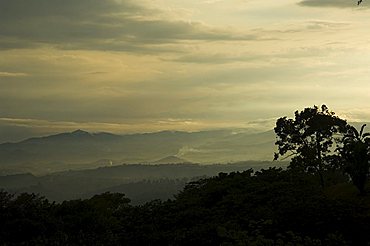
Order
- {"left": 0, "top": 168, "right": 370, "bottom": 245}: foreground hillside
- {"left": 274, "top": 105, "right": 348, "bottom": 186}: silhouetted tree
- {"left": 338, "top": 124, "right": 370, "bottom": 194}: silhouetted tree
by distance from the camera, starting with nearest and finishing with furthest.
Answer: {"left": 0, "top": 168, "right": 370, "bottom": 245}: foreground hillside, {"left": 338, "top": 124, "right": 370, "bottom": 194}: silhouetted tree, {"left": 274, "top": 105, "right": 348, "bottom": 186}: silhouetted tree

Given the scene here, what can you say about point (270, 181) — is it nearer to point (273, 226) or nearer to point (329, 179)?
point (273, 226)

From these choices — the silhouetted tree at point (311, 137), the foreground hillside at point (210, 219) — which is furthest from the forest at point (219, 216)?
the silhouetted tree at point (311, 137)

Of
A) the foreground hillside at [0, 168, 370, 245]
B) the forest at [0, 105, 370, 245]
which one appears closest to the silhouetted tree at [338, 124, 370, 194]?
the forest at [0, 105, 370, 245]

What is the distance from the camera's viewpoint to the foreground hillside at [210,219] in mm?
19023

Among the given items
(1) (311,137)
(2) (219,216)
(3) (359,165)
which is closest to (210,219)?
(2) (219,216)

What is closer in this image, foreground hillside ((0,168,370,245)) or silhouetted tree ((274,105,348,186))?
foreground hillside ((0,168,370,245))

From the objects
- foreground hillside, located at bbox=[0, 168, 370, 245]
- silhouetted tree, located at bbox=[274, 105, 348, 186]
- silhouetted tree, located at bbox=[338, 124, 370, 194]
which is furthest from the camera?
silhouetted tree, located at bbox=[274, 105, 348, 186]

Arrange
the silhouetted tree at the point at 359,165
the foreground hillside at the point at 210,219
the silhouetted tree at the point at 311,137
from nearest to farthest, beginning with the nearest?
1. the foreground hillside at the point at 210,219
2. the silhouetted tree at the point at 359,165
3. the silhouetted tree at the point at 311,137

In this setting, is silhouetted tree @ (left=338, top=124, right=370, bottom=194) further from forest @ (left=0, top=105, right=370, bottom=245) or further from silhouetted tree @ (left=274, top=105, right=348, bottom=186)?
silhouetted tree @ (left=274, top=105, right=348, bottom=186)

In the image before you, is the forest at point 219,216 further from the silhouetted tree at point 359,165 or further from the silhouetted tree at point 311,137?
the silhouetted tree at point 311,137

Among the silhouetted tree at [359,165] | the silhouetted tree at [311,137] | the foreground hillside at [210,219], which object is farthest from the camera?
the silhouetted tree at [311,137]

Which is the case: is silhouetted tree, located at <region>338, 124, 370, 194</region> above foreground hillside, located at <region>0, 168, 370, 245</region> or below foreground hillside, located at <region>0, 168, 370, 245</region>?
above

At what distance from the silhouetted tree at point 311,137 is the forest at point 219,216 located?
9269 mm

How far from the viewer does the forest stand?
1914cm
